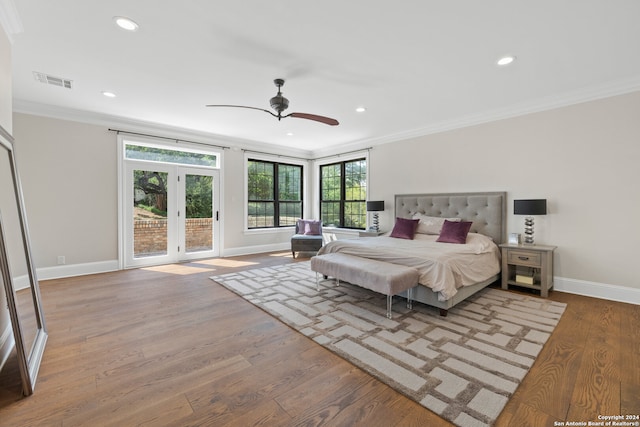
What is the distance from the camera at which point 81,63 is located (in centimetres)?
294

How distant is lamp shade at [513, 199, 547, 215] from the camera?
11.8 ft

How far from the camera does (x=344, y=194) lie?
696cm

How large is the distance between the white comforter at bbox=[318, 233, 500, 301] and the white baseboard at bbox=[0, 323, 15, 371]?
333cm

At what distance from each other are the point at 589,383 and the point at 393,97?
353cm

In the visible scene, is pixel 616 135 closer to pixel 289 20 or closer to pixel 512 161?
pixel 512 161

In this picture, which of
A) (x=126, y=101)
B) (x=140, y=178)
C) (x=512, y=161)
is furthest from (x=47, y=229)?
(x=512, y=161)

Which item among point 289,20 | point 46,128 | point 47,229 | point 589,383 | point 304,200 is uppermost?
point 289,20

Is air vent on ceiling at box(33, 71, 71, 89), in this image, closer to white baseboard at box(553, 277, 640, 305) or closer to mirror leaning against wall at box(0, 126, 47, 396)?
mirror leaning against wall at box(0, 126, 47, 396)

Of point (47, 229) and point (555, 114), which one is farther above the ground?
point (555, 114)

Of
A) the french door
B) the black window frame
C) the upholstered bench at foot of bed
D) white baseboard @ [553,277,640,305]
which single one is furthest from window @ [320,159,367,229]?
white baseboard @ [553,277,640,305]

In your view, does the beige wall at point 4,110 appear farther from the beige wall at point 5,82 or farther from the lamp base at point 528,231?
the lamp base at point 528,231

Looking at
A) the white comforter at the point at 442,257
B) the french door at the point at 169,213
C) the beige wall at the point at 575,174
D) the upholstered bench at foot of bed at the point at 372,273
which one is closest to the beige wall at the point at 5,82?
the french door at the point at 169,213

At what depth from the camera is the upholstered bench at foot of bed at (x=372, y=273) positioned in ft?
9.30

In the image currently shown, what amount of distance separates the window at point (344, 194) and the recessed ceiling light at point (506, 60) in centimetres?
362
